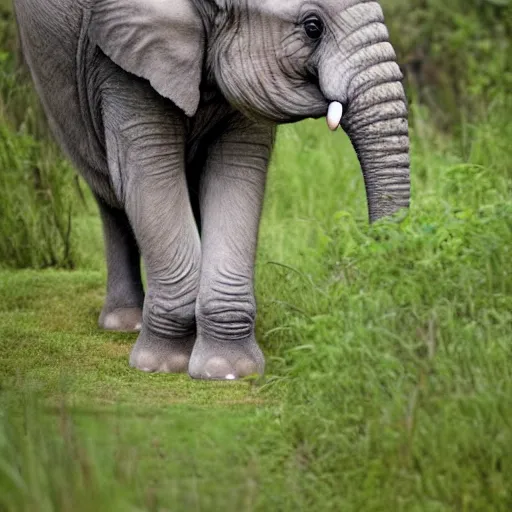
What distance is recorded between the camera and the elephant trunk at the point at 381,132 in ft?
18.1

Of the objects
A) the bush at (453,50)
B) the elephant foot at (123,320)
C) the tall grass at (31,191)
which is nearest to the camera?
the elephant foot at (123,320)

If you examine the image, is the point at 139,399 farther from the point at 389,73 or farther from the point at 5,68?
the point at 5,68

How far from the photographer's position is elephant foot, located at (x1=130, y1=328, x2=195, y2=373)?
627 cm

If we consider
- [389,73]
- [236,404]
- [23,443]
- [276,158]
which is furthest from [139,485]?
[276,158]

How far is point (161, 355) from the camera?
627 centimetres

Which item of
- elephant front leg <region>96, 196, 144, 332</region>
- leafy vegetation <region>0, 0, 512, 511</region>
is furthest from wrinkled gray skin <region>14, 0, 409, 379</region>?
elephant front leg <region>96, 196, 144, 332</region>

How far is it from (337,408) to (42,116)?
5156mm

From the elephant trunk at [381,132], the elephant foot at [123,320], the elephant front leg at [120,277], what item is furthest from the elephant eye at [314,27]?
the elephant foot at [123,320]

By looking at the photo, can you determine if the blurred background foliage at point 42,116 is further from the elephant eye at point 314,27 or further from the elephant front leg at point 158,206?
the elephant eye at point 314,27

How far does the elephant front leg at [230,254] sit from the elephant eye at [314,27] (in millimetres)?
690

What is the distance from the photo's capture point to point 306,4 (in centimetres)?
568

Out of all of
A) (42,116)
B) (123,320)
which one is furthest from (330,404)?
(42,116)

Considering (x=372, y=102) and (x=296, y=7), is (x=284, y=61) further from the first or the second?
(x=372, y=102)

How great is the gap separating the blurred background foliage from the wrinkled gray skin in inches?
91.7
